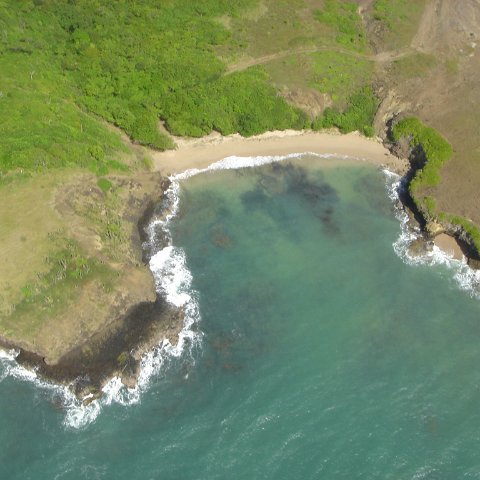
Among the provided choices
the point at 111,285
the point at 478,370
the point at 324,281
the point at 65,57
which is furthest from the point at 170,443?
the point at 65,57

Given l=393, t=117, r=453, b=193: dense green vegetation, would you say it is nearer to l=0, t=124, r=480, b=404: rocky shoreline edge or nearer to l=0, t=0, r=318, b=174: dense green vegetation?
l=0, t=124, r=480, b=404: rocky shoreline edge

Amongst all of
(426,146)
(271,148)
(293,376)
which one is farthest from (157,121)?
(293,376)

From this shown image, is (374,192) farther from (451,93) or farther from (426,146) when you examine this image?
(451,93)

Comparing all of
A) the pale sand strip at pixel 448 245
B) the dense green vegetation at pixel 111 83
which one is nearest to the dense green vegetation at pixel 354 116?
the dense green vegetation at pixel 111 83

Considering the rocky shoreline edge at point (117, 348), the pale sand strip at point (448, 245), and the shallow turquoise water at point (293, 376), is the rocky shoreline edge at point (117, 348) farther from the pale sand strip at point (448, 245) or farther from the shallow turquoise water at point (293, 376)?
the shallow turquoise water at point (293, 376)

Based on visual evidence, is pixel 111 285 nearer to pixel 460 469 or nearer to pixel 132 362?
pixel 132 362

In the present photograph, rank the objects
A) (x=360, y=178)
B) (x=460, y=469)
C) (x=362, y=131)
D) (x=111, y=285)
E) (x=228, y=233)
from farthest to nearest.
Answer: (x=362, y=131) → (x=360, y=178) → (x=228, y=233) → (x=111, y=285) → (x=460, y=469)

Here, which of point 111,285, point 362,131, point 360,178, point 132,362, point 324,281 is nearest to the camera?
point 132,362
